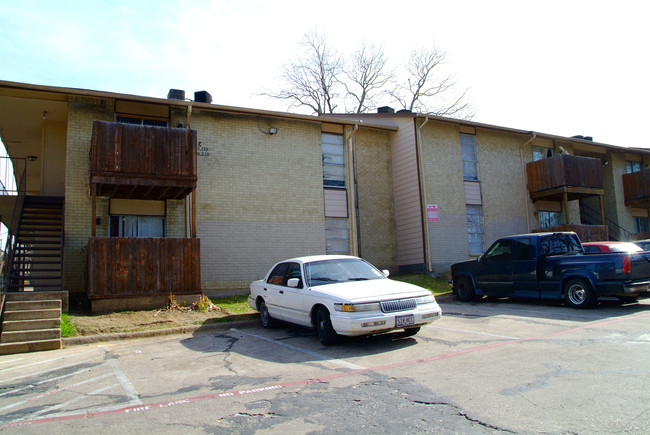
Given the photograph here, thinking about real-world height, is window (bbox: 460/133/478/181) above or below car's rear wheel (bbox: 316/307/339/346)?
above

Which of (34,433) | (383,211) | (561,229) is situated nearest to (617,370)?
(34,433)

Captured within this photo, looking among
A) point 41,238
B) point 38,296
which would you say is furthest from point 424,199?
point 41,238

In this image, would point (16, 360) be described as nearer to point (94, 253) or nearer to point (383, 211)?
point (94, 253)

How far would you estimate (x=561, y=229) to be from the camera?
65.5ft

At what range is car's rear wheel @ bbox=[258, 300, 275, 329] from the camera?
10008mm

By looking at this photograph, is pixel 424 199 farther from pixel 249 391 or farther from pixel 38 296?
pixel 249 391

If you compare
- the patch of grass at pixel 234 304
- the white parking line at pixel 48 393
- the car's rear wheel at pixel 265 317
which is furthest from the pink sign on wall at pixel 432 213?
the white parking line at pixel 48 393

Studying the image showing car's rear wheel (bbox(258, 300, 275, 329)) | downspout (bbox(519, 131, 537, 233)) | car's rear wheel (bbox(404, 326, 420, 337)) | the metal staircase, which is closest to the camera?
car's rear wheel (bbox(404, 326, 420, 337))

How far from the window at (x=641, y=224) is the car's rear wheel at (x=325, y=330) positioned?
2441 cm

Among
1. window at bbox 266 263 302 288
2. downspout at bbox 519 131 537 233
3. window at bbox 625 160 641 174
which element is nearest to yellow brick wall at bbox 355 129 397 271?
downspout at bbox 519 131 537 233

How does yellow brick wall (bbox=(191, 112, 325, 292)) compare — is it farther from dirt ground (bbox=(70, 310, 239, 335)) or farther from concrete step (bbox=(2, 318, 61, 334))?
concrete step (bbox=(2, 318, 61, 334))

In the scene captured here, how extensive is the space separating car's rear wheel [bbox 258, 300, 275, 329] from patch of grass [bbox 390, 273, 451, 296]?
6.28 meters

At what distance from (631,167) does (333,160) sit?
18.7 metres

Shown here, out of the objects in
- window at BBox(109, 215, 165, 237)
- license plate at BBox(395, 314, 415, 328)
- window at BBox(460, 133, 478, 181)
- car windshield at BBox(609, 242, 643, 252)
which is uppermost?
window at BBox(460, 133, 478, 181)
